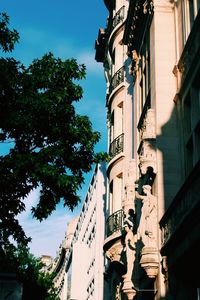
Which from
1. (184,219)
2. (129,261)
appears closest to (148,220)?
(184,219)

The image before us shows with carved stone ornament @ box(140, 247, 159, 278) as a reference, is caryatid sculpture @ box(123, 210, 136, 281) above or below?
above

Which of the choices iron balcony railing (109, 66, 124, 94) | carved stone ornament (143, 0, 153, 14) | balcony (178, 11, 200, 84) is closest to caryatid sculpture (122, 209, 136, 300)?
balcony (178, 11, 200, 84)

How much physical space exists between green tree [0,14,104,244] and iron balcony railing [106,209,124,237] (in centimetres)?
979

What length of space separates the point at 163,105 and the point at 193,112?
2.27 metres

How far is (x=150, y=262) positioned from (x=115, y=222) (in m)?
10.6

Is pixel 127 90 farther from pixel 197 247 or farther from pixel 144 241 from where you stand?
pixel 197 247

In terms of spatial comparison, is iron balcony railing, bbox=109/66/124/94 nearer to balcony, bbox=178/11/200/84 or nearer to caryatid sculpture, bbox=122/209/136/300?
caryatid sculpture, bbox=122/209/136/300

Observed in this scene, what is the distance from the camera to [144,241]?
1669 cm

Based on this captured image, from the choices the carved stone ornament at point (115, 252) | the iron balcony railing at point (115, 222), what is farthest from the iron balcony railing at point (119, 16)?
the carved stone ornament at point (115, 252)

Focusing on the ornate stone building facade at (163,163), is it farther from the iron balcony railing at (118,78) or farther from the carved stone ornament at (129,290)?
the iron balcony railing at (118,78)

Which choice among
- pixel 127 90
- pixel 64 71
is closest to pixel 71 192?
pixel 64 71

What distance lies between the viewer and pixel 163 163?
17.8m

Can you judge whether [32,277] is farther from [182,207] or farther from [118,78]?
[182,207]

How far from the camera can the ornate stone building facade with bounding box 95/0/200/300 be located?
1467 cm
